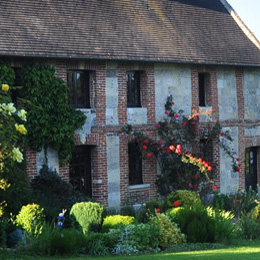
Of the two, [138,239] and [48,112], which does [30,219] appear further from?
[48,112]

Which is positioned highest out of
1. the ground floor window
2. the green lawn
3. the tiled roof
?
the tiled roof

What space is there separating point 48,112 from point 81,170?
8.56 ft

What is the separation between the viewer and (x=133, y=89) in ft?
74.7

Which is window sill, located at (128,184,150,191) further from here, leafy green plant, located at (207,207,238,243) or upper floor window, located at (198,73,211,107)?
leafy green plant, located at (207,207,238,243)

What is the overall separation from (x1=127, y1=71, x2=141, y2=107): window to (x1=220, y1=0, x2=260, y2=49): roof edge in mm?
6560

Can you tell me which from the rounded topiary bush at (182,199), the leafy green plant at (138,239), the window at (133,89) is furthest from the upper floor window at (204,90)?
the leafy green plant at (138,239)

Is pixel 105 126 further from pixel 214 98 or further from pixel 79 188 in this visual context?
pixel 214 98

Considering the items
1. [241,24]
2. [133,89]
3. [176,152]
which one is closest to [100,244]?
[176,152]

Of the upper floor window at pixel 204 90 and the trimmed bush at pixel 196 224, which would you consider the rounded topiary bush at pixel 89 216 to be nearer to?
the trimmed bush at pixel 196 224

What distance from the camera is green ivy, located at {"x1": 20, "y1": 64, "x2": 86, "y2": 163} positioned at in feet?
63.1

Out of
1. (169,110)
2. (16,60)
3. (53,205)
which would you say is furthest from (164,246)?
(169,110)

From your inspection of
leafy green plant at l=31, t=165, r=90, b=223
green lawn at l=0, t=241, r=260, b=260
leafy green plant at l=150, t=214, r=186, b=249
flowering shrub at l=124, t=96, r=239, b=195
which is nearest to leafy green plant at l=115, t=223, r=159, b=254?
leafy green plant at l=150, t=214, r=186, b=249

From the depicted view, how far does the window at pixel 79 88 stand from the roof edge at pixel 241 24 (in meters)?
8.71

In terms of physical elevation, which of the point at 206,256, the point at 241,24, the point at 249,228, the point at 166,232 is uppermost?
the point at 241,24
